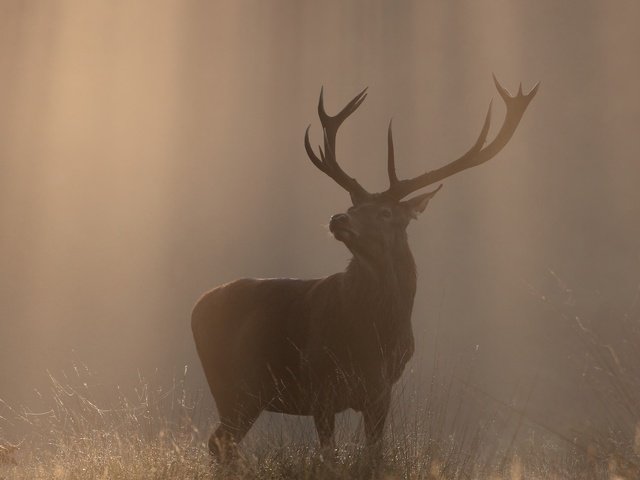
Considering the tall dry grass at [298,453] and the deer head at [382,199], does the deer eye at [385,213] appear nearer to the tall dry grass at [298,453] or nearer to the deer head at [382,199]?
the deer head at [382,199]

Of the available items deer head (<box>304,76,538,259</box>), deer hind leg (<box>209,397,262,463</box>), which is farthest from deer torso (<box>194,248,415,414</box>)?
deer head (<box>304,76,538,259</box>)

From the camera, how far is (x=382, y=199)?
648cm

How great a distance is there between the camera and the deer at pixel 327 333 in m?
5.51

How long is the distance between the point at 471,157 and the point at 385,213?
1.26 meters

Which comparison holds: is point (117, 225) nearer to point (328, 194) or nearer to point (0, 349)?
point (328, 194)

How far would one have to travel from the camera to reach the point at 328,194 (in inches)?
4065

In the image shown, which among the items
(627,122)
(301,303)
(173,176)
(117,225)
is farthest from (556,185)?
(173,176)

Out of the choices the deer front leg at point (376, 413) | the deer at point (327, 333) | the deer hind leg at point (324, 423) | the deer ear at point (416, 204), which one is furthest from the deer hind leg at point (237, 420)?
the deer ear at point (416, 204)

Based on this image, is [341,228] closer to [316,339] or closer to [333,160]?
[316,339]

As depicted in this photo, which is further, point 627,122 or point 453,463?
point 627,122

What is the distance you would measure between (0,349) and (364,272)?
50471 millimetres

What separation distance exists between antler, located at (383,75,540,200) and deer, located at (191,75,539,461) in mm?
25

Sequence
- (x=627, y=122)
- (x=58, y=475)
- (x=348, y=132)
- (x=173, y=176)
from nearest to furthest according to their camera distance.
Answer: (x=58, y=475) < (x=627, y=122) < (x=348, y=132) < (x=173, y=176)

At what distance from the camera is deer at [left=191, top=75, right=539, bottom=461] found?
18.1ft
